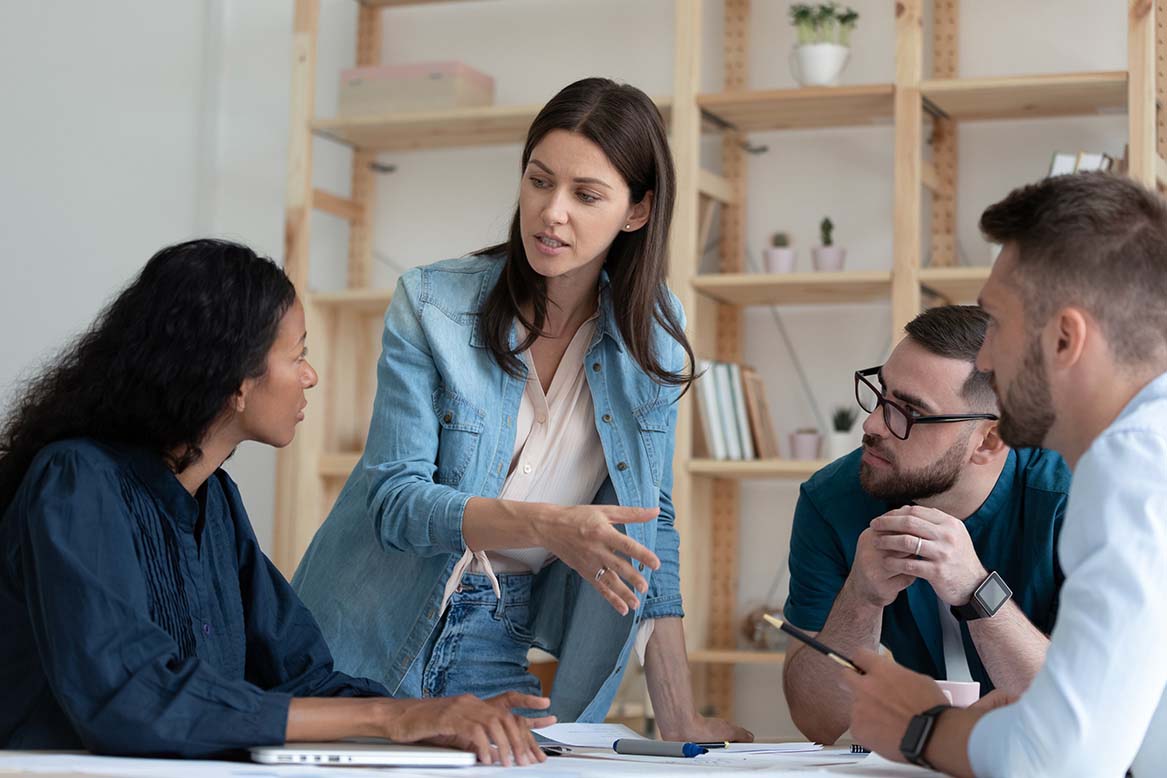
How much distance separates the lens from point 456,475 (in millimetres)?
1896

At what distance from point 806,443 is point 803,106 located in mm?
842

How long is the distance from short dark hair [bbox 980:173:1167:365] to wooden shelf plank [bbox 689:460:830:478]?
2.06 metres

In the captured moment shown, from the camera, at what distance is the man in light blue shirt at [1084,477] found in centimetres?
105

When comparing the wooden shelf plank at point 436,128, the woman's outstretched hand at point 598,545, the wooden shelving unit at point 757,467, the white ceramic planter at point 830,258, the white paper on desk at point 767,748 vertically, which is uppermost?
the wooden shelf plank at point 436,128

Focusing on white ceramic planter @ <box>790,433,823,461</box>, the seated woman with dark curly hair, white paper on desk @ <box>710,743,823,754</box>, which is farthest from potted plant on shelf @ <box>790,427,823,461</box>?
the seated woman with dark curly hair

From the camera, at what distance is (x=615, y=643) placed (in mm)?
1950

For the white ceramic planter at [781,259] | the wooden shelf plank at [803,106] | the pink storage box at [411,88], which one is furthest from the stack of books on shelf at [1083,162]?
the pink storage box at [411,88]

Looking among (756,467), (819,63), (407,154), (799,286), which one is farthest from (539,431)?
(407,154)

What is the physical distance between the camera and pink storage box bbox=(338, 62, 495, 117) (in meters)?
3.71

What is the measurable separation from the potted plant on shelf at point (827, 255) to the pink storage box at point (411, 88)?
1.02 meters

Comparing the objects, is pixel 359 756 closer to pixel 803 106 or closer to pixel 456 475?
pixel 456 475

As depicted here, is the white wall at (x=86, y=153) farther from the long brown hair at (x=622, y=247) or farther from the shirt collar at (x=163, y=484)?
the shirt collar at (x=163, y=484)

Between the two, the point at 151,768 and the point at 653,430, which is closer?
the point at 151,768

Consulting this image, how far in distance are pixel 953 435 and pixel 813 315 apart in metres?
1.77
